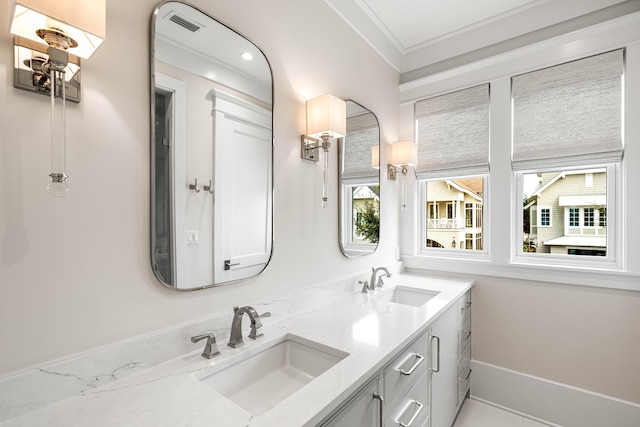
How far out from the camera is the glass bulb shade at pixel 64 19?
2.47 feet

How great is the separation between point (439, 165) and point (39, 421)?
2.67 metres

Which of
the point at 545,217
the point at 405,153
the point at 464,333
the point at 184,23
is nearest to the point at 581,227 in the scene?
the point at 545,217

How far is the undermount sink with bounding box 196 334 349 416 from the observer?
1120mm

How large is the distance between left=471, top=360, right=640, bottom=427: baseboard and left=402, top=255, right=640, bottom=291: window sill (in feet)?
2.30

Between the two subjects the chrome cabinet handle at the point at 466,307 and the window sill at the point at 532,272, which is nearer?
the window sill at the point at 532,272

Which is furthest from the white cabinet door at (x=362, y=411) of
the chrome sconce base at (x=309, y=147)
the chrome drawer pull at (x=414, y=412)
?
the chrome sconce base at (x=309, y=147)

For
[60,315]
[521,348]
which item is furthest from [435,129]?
[60,315]

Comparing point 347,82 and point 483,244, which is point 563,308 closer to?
point 483,244

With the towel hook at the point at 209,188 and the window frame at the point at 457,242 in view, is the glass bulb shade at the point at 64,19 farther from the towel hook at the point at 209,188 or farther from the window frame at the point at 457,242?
the window frame at the point at 457,242

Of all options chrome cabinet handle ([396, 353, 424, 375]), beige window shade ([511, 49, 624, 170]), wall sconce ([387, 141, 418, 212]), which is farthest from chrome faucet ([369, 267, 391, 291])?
beige window shade ([511, 49, 624, 170])

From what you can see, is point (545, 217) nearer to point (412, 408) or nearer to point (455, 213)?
point (455, 213)

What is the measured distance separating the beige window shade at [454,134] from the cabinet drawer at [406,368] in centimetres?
151

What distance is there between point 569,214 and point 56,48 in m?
2.87

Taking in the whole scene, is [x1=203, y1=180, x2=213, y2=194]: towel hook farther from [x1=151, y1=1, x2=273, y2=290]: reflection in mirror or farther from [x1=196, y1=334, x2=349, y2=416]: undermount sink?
[x1=196, y1=334, x2=349, y2=416]: undermount sink
